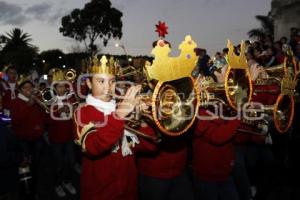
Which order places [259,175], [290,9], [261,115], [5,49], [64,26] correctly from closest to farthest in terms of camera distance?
[261,115], [259,175], [290,9], [5,49], [64,26]

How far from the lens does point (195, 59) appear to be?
11.3ft

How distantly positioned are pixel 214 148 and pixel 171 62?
1500mm

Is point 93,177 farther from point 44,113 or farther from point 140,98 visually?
point 44,113

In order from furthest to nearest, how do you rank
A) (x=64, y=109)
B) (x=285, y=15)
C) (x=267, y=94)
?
1. (x=285, y=15)
2. (x=64, y=109)
3. (x=267, y=94)

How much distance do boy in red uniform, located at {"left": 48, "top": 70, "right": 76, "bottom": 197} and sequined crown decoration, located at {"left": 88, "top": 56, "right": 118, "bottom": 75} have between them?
131 inches

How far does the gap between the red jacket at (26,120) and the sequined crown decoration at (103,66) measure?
3.78 metres

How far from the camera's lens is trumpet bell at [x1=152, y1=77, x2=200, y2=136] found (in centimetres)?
317

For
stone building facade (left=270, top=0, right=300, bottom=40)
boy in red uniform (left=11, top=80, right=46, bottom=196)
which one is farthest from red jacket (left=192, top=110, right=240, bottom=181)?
stone building facade (left=270, top=0, right=300, bottom=40)

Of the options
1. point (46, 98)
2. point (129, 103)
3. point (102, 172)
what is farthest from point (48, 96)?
point (129, 103)

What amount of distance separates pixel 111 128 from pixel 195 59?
100cm

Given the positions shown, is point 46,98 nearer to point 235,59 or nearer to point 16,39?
point 235,59

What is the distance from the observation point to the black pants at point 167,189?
4.02 m

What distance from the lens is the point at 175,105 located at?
3.44m

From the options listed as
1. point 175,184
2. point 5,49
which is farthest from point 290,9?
point 5,49
